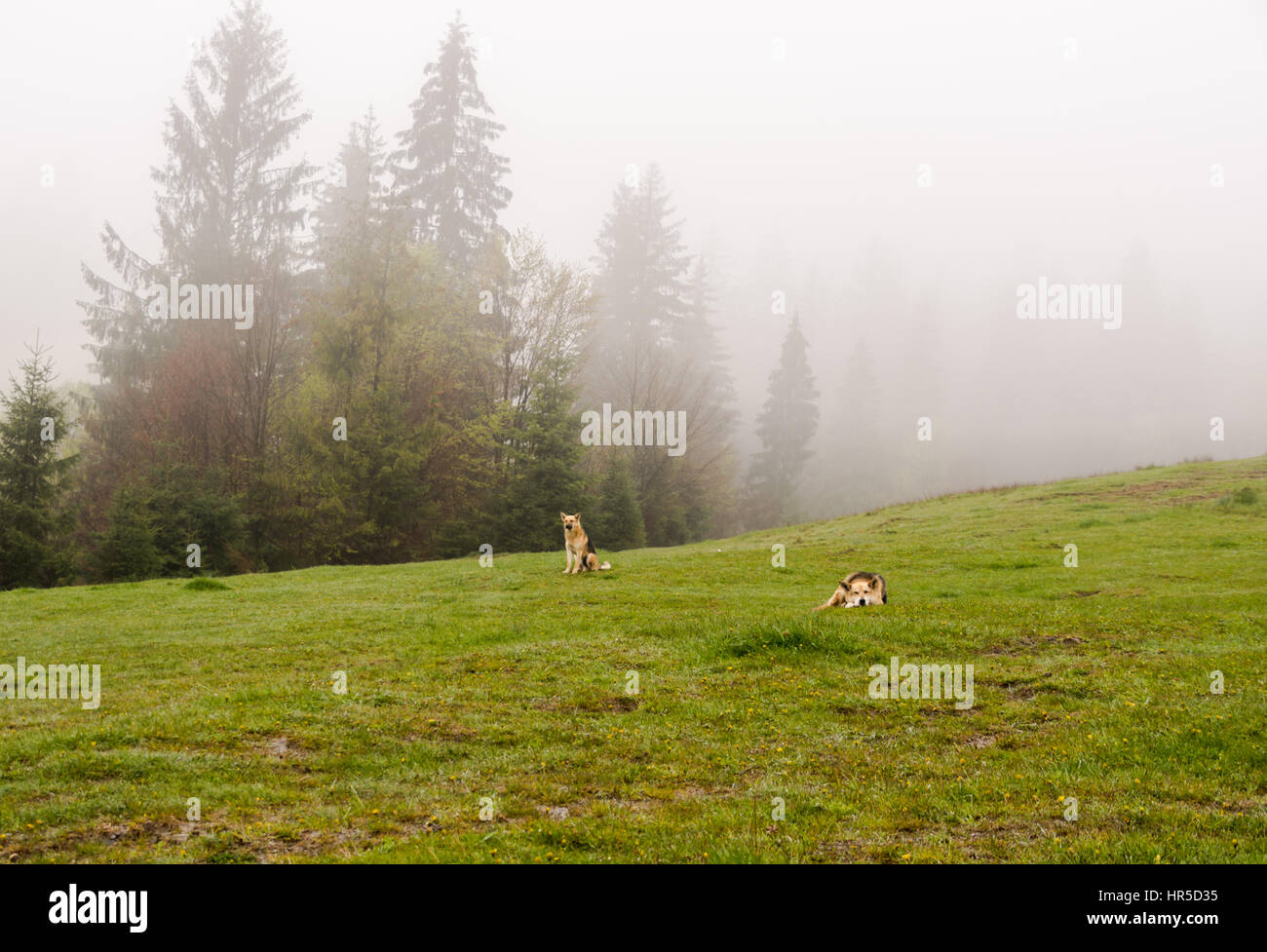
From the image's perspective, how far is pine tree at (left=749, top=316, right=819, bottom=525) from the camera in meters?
74.3

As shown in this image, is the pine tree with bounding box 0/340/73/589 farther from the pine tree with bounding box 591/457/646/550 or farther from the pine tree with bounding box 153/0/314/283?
the pine tree with bounding box 153/0/314/283

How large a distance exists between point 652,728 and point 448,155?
56156 millimetres

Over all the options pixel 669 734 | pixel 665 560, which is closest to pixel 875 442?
pixel 665 560

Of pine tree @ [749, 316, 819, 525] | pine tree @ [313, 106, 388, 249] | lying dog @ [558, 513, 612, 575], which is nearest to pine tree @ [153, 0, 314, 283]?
pine tree @ [313, 106, 388, 249]

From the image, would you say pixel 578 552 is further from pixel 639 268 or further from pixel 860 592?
pixel 639 268

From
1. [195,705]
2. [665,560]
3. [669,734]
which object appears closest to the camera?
[669,734]

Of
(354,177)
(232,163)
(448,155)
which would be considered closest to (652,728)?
(448,155)

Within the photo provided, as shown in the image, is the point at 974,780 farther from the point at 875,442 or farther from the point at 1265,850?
the point at 875,442

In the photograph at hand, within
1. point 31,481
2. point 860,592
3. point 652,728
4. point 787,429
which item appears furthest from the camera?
point 787,429

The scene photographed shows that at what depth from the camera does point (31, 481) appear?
1160 inches

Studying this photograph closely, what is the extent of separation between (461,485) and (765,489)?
3926 cm

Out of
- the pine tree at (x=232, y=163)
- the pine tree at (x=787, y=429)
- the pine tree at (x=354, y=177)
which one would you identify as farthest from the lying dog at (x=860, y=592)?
the pine tree at (x=787, y=429)

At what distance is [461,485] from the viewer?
39.8m

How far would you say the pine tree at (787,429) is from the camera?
74.3 meters
